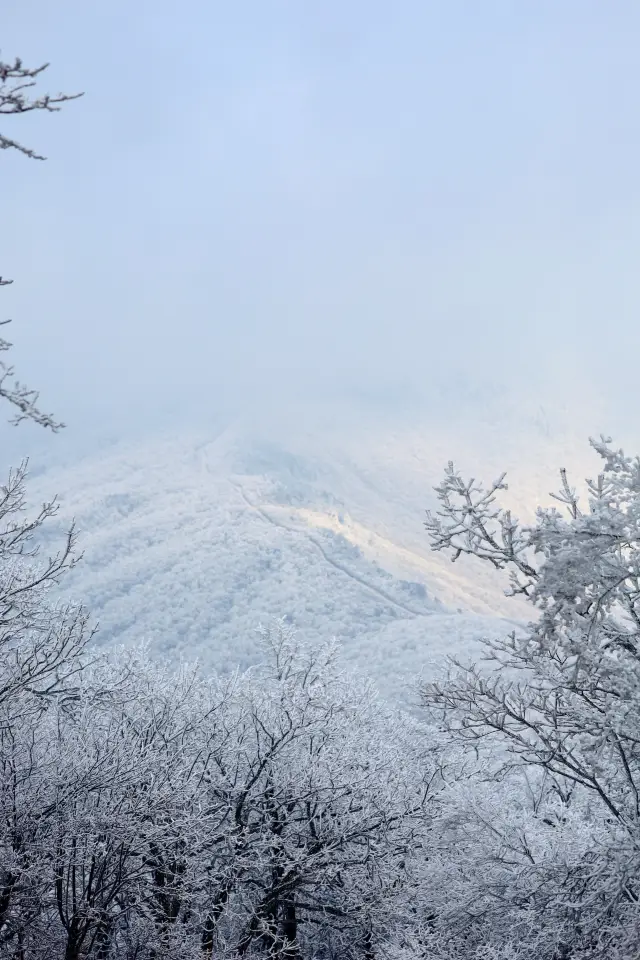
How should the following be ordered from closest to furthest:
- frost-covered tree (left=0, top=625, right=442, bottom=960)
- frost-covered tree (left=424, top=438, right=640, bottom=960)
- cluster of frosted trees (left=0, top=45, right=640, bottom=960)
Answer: frost-covered tree (left=424, top=438, right=640, bottom=960) < cluster of frosted trees (left=0, top=45, right=640, bottom=960) < frost-covered tree (left=0, top=625, right=442, bottom=960)

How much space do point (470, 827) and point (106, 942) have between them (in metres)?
8.20

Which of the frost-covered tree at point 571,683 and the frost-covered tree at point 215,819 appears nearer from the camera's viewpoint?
the frost-covered tree at point 571,683

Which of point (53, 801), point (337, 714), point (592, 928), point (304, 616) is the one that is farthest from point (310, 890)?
point (304, 616)

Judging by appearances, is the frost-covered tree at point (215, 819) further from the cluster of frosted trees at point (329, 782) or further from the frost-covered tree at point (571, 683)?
the frost-covered tree at point (571, 683)

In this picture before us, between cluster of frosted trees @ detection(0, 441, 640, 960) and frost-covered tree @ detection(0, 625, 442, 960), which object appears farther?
frost-covered tree @ detection(0, 625, 442, 960)

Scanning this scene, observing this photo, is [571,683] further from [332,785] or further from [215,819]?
[215,819]

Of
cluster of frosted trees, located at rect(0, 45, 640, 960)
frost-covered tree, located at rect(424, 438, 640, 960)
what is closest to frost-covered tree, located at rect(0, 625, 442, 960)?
cluster of frosted trees, located at rect(0, 45, 640, 960)

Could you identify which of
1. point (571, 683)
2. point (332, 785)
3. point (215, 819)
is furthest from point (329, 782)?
point (571, 683)

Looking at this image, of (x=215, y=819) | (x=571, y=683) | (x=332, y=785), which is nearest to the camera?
→ (x=571, y=683)

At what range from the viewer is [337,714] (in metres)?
22.1

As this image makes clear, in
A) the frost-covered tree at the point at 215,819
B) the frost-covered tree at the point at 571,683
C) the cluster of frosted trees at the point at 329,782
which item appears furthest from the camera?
the frost-covered tree at the point at 215,819

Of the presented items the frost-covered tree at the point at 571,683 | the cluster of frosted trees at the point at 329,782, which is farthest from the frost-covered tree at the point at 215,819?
the frost-covered tree at the point at 571,683

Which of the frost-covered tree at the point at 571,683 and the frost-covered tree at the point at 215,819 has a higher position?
the frost-covered tree at the point at 571,683

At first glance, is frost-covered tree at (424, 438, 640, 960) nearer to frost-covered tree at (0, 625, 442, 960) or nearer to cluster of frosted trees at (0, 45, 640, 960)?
cluster of frosted trees at (0, 45, 640, 960)
